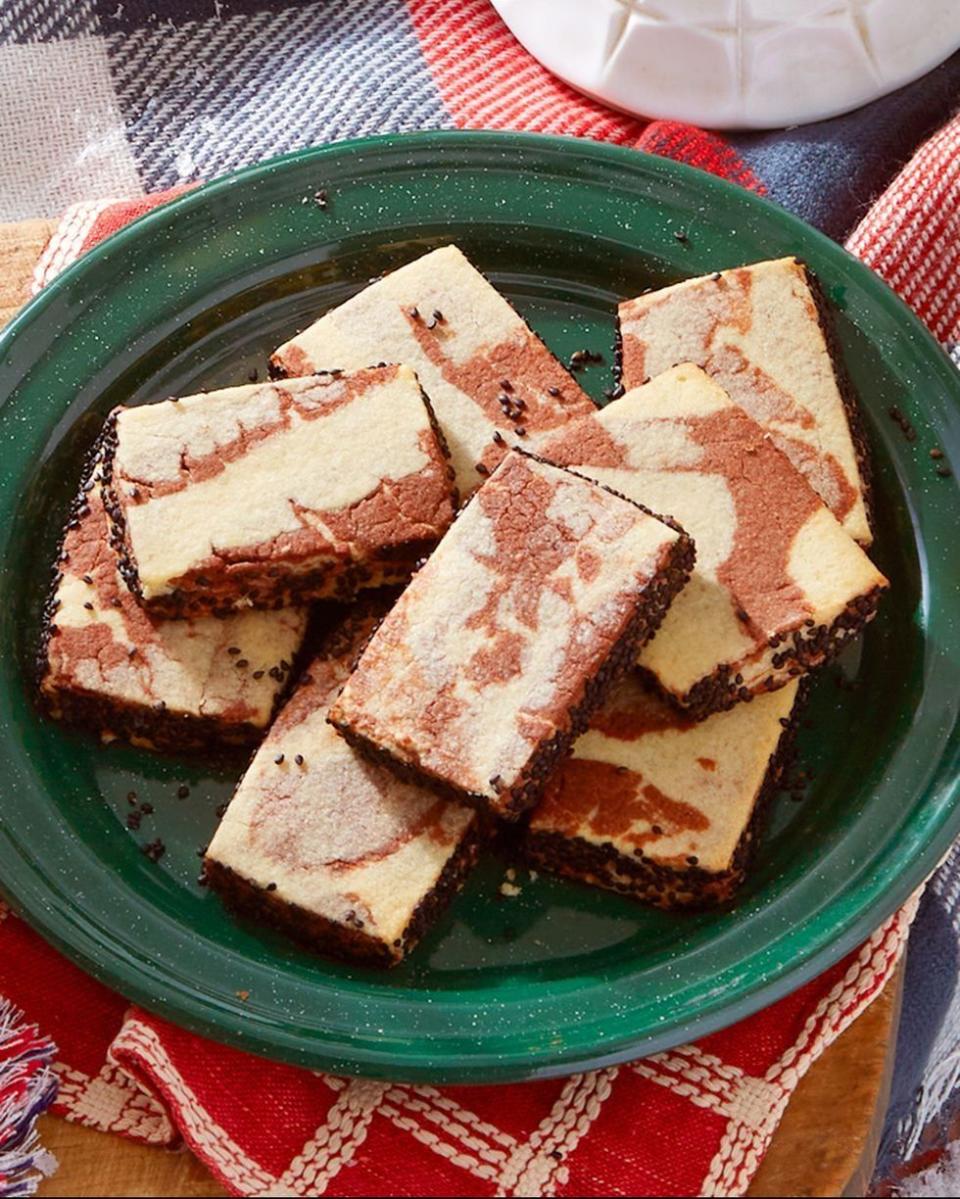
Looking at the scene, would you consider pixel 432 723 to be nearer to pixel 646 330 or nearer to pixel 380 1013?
pixel 380 1013

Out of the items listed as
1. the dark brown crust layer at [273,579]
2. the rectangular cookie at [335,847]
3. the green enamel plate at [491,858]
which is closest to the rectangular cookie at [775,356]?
the green enamel plate at [491,858]

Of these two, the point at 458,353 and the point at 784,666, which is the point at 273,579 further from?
the point at 784,666

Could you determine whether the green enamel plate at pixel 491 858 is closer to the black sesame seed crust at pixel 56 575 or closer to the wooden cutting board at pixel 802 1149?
the black sesame seed crust at pixel 56 575

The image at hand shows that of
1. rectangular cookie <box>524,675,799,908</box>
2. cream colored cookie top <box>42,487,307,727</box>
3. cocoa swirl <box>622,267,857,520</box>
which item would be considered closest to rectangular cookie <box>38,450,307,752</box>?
cream colored cookie top <box>42,487,307,727</box>

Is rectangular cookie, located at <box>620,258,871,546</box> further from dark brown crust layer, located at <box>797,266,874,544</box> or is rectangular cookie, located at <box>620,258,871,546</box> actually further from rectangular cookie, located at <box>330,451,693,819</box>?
rectangular cookie, located at <box>330,451,693,819</box>

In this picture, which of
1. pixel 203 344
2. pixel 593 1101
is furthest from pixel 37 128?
pixel 593 1101
